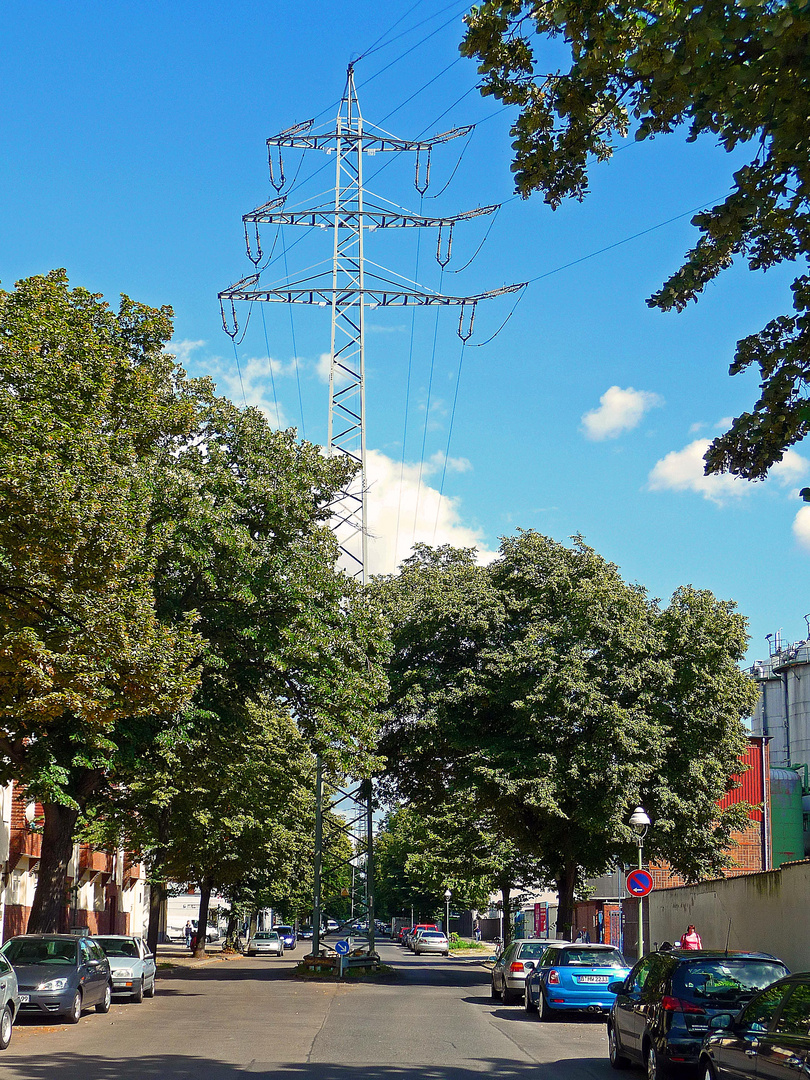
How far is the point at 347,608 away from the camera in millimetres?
25391

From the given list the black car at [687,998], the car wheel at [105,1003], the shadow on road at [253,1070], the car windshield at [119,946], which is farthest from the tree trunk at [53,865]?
the black car at [687,998]

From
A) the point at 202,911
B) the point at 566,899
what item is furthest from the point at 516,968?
the point at 202,911

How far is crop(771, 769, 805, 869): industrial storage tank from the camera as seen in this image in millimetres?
58312

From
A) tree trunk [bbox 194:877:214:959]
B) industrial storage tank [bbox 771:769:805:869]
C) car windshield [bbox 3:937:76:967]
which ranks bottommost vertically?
tree trunk [bbox 194:877:214:959]

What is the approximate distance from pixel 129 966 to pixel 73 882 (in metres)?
20.2

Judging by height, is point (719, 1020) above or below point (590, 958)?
above

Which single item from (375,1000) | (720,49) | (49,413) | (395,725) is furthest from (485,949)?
(720,49)

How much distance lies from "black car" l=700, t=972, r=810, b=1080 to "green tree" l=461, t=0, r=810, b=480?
4.27 meters

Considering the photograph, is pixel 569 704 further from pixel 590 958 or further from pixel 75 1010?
pixel 75 1010

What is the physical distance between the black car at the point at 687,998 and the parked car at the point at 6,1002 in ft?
27.5

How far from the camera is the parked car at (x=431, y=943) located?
210ft

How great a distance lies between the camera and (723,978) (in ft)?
39.2

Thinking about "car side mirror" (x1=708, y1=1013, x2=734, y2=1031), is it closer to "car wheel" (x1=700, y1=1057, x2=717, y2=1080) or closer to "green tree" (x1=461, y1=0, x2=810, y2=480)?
"car wheel" (x1=700, y1=1057, x2=717, y2=1080)

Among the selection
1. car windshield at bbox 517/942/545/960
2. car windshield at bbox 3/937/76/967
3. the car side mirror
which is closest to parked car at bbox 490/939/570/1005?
car windshield at bbox 517/942/545/960
